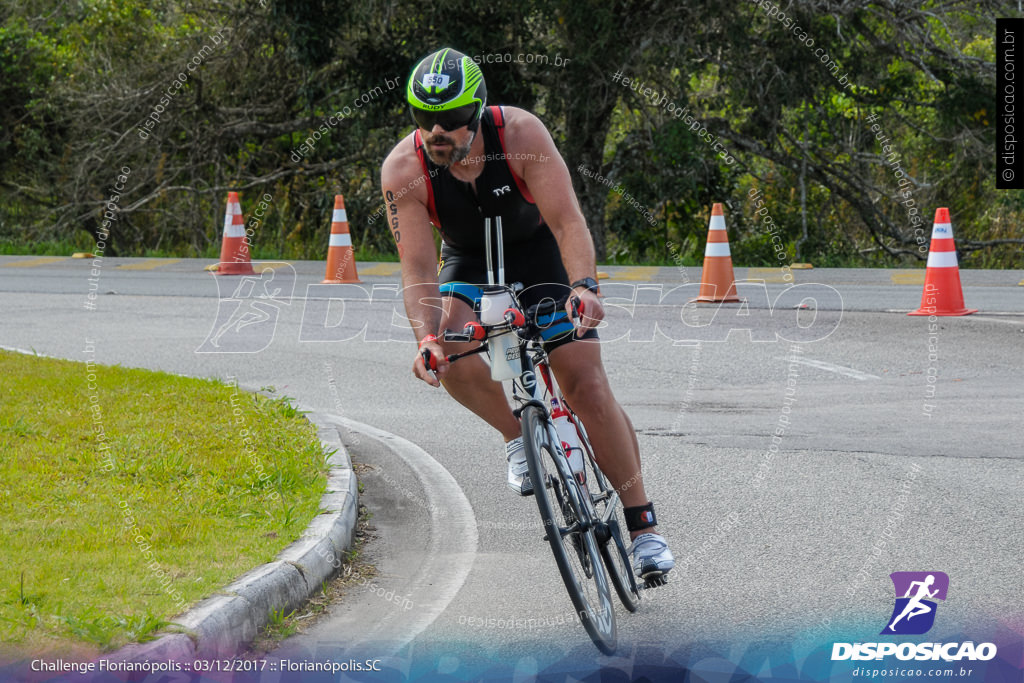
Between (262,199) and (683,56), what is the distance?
23.9ft

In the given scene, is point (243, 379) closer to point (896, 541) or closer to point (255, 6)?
point (896, 541)

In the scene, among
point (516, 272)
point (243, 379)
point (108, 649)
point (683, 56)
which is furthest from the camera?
point (683, 56)

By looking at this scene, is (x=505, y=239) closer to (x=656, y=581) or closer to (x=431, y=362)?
(x=431, y=362)

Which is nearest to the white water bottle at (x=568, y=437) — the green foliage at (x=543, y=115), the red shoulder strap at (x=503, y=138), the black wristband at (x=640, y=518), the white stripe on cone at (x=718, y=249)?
the black wristband at (x=640, y=518)

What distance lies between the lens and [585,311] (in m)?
4.16

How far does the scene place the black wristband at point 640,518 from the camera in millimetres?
4750

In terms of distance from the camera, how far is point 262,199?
65.0 ft

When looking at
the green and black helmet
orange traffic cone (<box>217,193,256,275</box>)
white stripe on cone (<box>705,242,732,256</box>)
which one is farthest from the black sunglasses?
orange traffic cone (<box>217,193,256,275</box>)

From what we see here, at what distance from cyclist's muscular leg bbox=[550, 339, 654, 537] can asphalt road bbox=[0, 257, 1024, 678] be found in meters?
0.49

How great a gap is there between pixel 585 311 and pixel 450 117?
2.69 ft

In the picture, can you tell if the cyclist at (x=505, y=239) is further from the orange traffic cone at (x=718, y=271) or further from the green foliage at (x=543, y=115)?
the green foliage at (x=543, y=115)

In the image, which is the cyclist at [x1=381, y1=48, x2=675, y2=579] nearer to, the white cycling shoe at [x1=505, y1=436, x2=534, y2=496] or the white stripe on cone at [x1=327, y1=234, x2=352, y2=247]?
the white cycling shoe at [x1=505, y1=436, x2=534, y2=496]

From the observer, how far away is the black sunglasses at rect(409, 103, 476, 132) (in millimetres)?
4281

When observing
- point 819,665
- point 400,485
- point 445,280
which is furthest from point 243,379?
point 819,665
